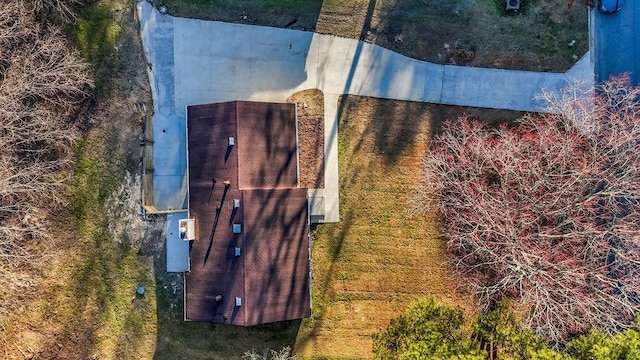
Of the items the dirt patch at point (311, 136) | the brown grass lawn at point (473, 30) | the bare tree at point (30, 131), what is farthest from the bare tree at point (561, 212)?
the bare tree at point (30, 131)

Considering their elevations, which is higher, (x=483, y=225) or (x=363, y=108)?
(x=363, y=108)

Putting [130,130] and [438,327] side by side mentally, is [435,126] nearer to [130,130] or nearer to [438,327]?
[438,327]

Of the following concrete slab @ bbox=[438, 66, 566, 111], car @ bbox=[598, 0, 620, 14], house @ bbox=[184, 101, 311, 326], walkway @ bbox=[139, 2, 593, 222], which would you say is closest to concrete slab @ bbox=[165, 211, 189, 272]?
walkway @ bbox=[139, 2, 593, 222]

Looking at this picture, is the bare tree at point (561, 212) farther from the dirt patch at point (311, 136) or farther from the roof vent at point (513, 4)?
the dirt patch at point (311, 136)

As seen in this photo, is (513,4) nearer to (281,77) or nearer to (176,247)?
(281,77)

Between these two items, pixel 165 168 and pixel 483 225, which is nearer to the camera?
pixel 483 225

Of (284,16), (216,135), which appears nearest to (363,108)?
(284,16)

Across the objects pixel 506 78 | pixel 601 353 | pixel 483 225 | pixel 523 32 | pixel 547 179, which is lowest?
pixel 601 353
